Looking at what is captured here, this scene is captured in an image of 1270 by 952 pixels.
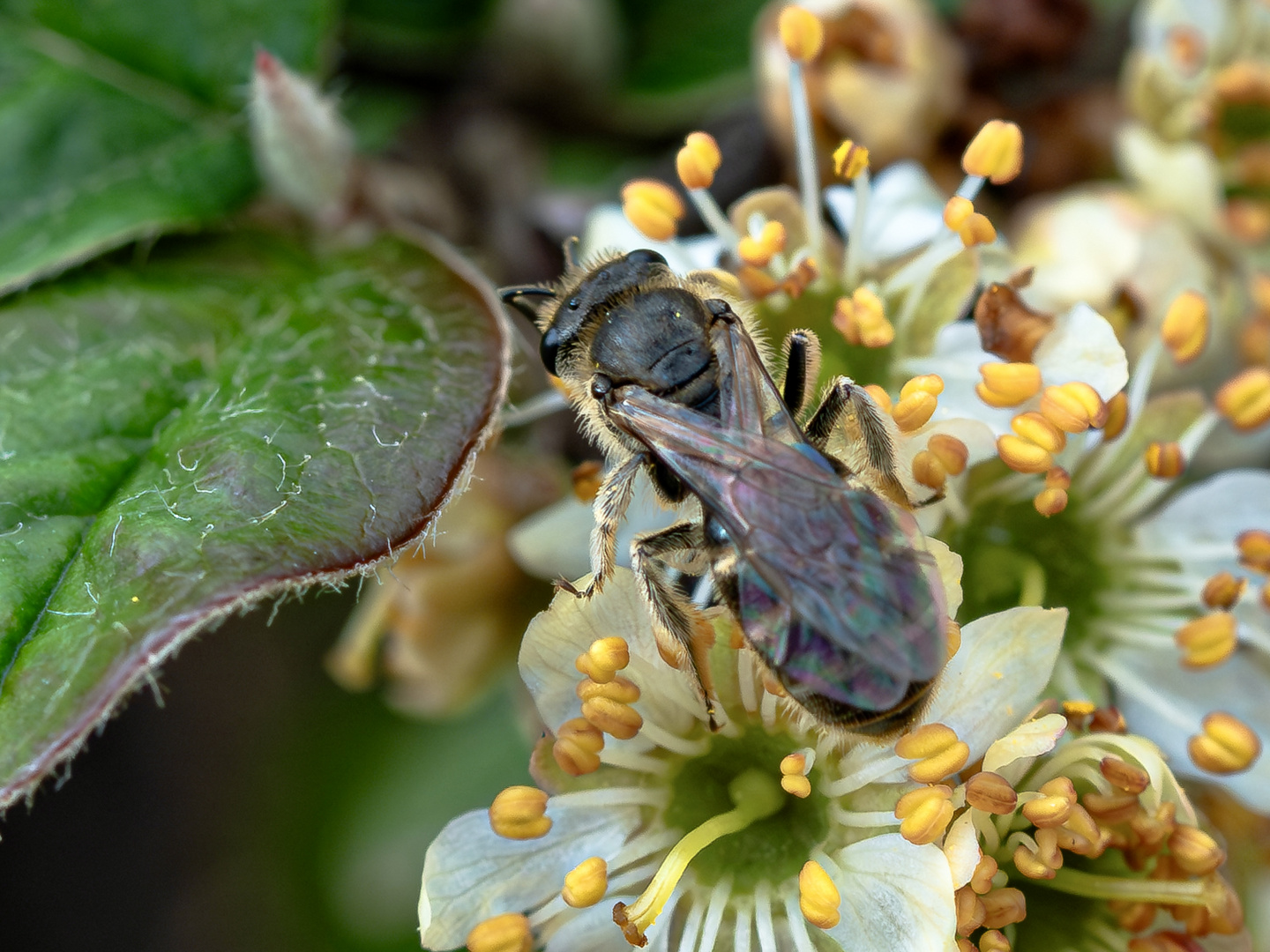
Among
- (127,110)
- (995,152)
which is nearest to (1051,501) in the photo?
(995,152)

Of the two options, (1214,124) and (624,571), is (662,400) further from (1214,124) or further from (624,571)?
(1214,124)

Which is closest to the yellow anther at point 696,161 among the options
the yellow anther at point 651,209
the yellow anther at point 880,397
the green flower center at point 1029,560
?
the yellow anther at point 651,209

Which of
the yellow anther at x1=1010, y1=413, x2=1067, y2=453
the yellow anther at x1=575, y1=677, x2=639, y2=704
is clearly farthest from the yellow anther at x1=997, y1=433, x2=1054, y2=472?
the yellow anther at x1=575, y1=677, x2=639, y2=704

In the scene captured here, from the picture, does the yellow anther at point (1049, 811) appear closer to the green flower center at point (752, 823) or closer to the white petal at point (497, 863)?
the green flower center at point (752, 823)

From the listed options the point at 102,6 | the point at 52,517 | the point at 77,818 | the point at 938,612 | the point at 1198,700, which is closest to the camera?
the point at 938,612

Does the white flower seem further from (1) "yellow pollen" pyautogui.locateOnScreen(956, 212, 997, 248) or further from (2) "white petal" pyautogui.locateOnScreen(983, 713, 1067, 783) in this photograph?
(1) "yellow pollen" pyautogui.locateOnScreen(956, 212, 997, 248)

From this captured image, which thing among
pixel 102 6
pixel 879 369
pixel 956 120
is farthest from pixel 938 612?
pixel 102 6
